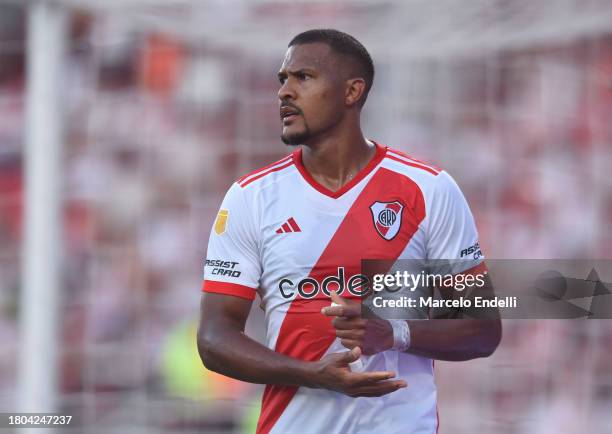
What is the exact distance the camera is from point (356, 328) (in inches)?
113

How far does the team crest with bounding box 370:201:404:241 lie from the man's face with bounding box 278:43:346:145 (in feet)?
0.93

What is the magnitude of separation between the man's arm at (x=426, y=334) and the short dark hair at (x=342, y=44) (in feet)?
2.49

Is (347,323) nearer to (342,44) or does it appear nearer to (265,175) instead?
(265,175)

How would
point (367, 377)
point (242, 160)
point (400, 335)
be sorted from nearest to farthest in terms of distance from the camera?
point (367, 377) → point (400, 335) → point (242, 160)

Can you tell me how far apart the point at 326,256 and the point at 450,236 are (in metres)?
0.36

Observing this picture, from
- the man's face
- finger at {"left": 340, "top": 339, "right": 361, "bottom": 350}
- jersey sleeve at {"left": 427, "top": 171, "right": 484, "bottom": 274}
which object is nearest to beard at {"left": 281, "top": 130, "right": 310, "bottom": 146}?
the man's face

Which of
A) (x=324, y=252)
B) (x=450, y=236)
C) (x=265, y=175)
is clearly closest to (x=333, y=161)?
(x=265, y=175)

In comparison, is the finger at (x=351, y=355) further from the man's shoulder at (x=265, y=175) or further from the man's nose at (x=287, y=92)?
the man's nose at (x=287, y=92)

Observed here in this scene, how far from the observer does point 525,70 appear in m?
6.70

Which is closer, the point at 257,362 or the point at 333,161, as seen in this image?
the point at 257,362

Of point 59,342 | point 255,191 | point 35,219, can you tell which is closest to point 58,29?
point 35,219

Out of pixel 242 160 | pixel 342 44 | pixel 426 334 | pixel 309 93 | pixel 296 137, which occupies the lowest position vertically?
pixel 426 334

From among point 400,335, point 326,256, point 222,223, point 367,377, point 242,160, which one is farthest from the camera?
point 242,160

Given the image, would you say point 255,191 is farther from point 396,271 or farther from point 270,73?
point 270,73
